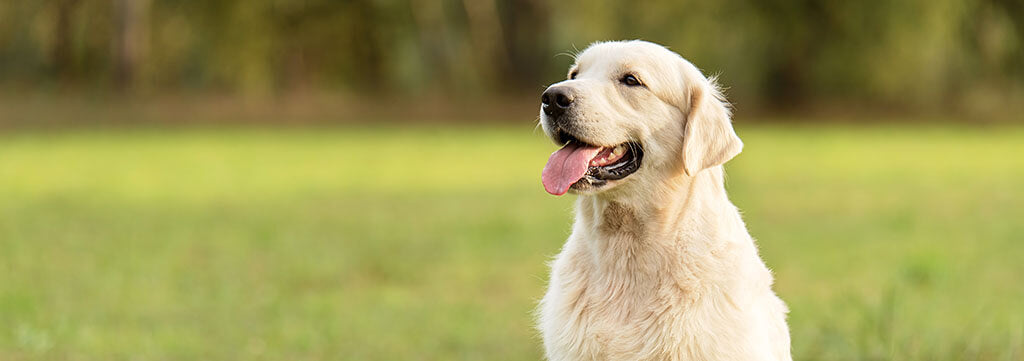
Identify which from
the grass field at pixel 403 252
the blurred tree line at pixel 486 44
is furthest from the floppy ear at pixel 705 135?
the blurred tree line at pixel 486 44

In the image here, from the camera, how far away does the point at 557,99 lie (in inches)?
171

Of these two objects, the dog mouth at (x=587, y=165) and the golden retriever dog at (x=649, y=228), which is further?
the dog mouth at (x=587, y=165)

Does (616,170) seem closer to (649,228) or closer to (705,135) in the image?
(649,228)

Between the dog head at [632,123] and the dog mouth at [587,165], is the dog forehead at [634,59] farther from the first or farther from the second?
the dog mouth at [587,165]

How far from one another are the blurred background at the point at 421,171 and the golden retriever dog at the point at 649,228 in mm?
1061

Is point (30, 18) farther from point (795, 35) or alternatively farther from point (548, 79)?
point (795, 35)

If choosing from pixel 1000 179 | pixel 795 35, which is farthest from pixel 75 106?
pixel 1000 179

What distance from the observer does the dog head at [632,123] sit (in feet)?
14.2

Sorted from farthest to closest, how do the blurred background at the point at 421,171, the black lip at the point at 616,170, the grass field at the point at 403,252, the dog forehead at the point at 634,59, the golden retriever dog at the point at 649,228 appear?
the blurred background at the point at 421,171
the grass field at the point at 403,252
the dog forehead at the point at 634,59
the black lip at the point at 616,170
the golden retriever dog at the point at 649,228

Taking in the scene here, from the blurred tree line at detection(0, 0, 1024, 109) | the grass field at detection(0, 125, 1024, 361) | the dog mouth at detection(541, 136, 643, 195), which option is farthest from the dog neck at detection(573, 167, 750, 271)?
the blurred tree line at detection(0, 0, 1024, 109)

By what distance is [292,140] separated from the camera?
89.1 ft

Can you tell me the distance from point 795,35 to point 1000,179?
11.6 meters

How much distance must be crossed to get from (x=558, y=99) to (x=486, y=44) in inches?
1149

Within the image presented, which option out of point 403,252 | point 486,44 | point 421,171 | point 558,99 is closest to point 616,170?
point 558,99
